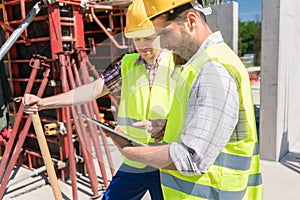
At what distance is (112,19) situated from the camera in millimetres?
4969

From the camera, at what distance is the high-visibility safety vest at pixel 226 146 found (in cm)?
113

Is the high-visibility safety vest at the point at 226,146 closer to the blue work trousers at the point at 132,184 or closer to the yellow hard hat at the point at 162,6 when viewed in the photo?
the yellow hard hat at the point at 162,6

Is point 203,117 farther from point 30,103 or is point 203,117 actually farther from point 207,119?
point 30,103

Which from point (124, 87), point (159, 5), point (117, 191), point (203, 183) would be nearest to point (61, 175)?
point (117, 191)

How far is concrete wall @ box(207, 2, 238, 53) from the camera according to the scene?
21.9 feet

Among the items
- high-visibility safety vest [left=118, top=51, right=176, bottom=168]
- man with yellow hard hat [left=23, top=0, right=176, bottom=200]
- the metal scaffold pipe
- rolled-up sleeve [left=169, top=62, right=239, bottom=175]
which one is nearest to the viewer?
rolled-up sleeve [left=169, top=62, right=239, bottom=175]

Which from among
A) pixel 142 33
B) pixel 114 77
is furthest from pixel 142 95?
pixel 142 33

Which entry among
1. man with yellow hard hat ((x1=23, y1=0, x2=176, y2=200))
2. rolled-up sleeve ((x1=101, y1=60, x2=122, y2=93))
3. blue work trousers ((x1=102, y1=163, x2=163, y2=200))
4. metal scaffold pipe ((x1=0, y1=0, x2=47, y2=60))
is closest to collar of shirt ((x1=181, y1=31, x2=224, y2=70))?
man with yellow hard hat ((x1=23, y1=0, x2=176, y2=200))

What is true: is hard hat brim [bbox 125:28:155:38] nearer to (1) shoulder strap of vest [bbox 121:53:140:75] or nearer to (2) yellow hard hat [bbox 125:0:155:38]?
(2) yellow hard hat [bbox 125:0:155:38]

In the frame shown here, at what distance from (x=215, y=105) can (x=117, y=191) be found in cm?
117

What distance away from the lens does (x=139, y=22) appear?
1236 mm

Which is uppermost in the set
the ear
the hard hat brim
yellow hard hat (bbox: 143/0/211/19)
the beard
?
yellow hard hat (bbox: 143/0/211/19)

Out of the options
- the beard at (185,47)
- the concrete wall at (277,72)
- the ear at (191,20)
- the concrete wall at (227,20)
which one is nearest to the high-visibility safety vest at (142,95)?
the beard at (185,47)

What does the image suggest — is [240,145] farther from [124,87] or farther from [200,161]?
[124,87]
